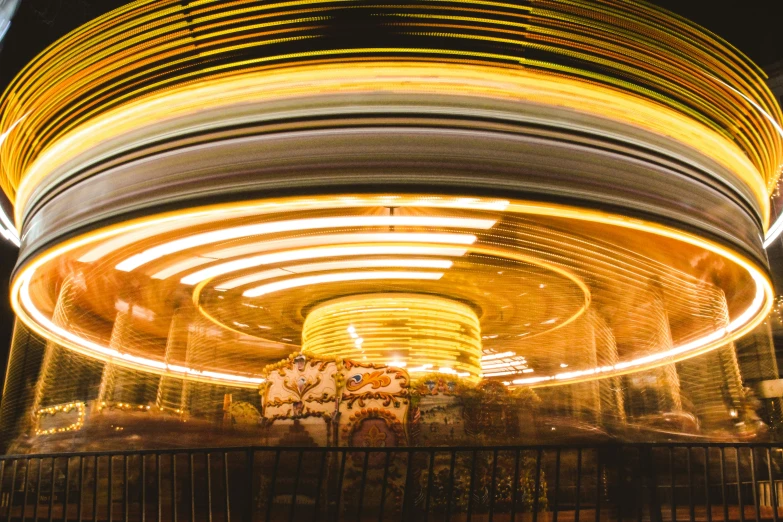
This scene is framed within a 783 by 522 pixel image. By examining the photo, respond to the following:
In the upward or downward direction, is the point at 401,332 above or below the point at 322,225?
below

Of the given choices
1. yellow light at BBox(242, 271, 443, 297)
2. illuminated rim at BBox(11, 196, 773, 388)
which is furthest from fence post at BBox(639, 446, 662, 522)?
yellow light at BBox(242, 271, 443, 297)

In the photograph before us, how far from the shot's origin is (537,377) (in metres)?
17.2

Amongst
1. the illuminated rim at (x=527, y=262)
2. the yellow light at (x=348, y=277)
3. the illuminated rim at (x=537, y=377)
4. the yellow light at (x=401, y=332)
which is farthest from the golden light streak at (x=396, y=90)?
the yellow light at (x=401, y=332)

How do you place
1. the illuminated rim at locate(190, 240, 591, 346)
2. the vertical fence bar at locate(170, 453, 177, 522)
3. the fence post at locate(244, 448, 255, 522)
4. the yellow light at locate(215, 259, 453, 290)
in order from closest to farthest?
the fence post at locate(244, 448, 255, 522) → the vertical fence bar at locate(170, 453, 177, 522) → the illuminated rim at locate(190, 240, 591, 346) → the yellow light at locate(215, 259, 453, 290)

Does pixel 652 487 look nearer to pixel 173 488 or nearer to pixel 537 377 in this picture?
pixel 173 488

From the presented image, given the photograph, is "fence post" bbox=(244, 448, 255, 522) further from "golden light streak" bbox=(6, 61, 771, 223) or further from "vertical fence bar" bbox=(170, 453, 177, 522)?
"golden light streak" bbox=(6, 61, 771, 223)

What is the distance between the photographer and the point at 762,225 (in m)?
6.86

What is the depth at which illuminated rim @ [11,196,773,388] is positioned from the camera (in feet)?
17.0

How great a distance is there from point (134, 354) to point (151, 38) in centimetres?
1085

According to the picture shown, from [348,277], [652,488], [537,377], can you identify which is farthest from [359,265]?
[537,377]

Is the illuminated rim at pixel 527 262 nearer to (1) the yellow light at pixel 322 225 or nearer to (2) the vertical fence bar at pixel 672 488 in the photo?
(1) the yellow light at pixel 322 225

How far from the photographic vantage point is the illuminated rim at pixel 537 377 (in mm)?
5168

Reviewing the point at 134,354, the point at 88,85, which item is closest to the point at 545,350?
the point at 134,354

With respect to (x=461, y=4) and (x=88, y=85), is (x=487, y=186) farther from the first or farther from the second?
(x=88, y=85)
